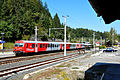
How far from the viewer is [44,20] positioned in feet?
275

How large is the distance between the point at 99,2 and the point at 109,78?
19.6 ft

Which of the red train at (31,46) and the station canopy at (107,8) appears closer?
the station canopy at (107,8)

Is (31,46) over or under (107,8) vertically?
under

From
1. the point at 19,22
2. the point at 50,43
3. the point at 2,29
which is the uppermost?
the point at 19,22

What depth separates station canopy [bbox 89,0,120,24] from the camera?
3.94m

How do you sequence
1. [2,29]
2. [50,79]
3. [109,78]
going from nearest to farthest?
[109,78], [50,79], [2,29]

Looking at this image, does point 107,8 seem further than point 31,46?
No

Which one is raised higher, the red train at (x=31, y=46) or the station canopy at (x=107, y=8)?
the station canopy at (x=107, y=8)

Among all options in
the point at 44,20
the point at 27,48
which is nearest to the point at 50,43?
the point at 27,48

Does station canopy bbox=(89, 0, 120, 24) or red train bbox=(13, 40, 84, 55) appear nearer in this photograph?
station canopy bbox=(89, 0, 120, 24)

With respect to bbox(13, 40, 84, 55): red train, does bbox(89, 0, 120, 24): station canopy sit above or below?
above

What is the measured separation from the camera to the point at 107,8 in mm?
4688

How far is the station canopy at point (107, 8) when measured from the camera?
3.94 m

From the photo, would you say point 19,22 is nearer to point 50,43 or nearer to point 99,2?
point 50,43
